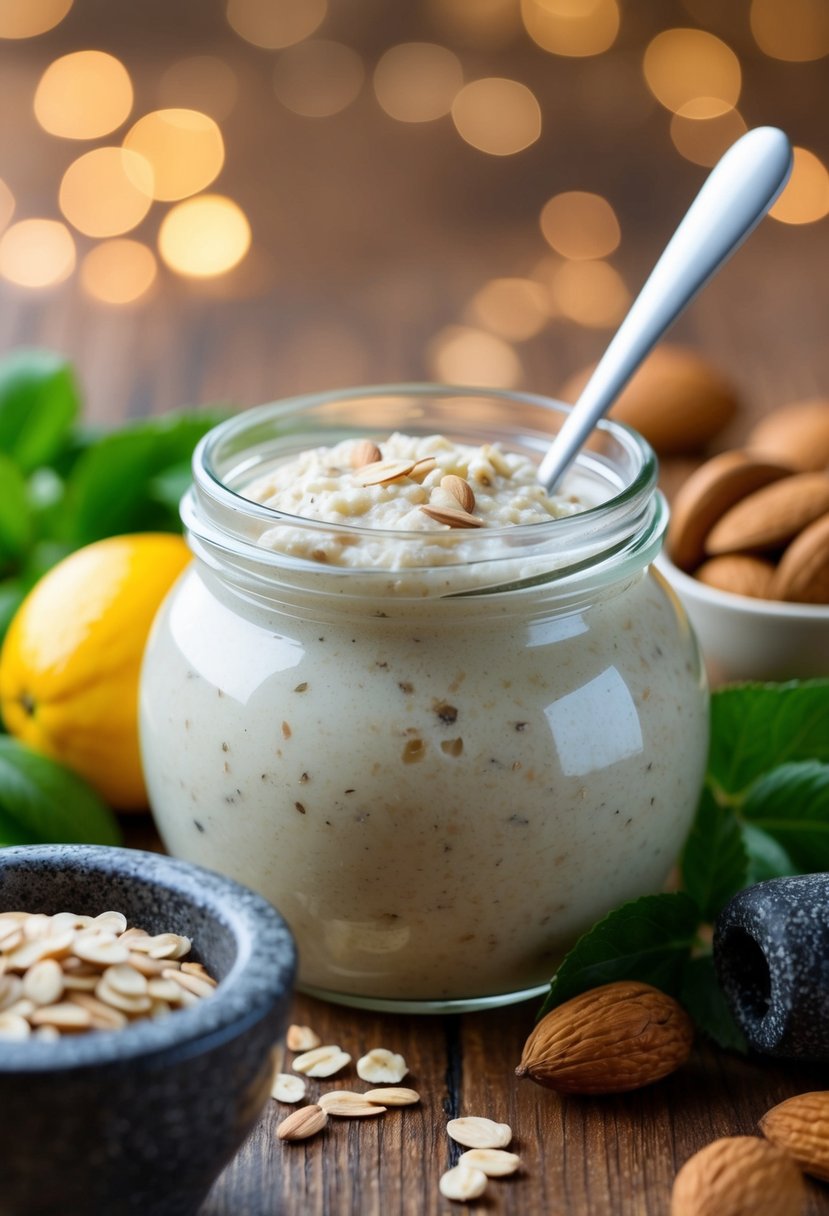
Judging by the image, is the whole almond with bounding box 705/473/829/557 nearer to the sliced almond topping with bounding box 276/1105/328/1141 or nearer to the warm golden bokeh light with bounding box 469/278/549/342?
the sliced almond topping with bounding box 276/1105/328/1141

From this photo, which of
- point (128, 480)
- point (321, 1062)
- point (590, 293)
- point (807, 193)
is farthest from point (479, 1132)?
point (807, 193)

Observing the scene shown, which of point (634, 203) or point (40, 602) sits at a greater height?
point (40, 602)

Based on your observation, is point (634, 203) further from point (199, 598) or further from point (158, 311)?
point (199, 598)

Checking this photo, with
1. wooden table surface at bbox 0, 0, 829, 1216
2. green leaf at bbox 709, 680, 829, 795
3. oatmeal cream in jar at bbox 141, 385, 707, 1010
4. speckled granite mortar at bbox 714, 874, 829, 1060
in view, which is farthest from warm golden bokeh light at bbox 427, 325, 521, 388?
speckled granite mortar at bbox 714, 874, 829, 1060

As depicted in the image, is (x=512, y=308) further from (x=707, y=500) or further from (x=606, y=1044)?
(x=606, y=1044)

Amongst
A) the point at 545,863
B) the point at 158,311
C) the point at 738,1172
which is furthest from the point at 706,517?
the point at 158,311

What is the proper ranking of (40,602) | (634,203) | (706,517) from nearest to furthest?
(40,602) → (706,517) → (634,203)

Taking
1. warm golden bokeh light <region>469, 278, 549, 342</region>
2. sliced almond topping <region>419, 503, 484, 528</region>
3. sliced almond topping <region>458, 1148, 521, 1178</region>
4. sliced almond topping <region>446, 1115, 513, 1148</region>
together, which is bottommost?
warm golden bokeh light <region>469, 278, 549, 342</region>
